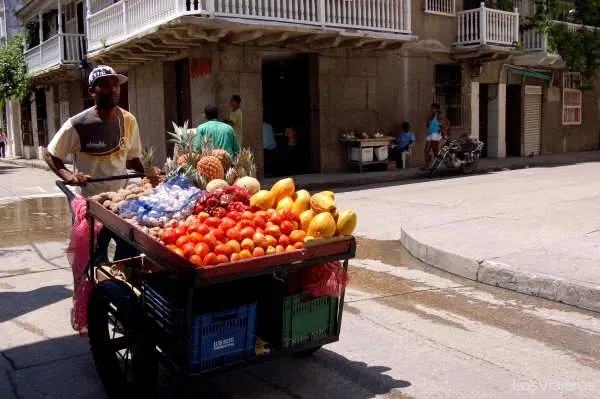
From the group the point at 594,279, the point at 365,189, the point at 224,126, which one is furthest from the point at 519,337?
the point at 365,189

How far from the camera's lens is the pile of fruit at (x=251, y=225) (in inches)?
120

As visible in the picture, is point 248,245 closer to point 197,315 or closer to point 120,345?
point 197,315

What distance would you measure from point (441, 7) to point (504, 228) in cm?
1253

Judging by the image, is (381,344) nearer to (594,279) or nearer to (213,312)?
(213,312)

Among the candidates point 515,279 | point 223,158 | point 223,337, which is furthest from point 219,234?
point 515,279

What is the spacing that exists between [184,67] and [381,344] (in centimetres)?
1261

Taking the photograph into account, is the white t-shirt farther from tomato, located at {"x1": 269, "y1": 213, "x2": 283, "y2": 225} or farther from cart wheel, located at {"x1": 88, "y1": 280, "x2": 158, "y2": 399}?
tomato, located at {"x1": 269, "y1": 213, "x2": 283, "y2": 225}

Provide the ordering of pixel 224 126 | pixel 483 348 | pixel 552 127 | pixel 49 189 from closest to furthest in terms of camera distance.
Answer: pixel 483 348 < pixel 224 126 < pixel 49 189 < pixel 552 127

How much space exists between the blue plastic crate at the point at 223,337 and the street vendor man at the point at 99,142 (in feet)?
4.50

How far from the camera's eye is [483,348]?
4.11 metres

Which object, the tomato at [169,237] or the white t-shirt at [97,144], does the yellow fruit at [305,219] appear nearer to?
the tomato at [169,237]

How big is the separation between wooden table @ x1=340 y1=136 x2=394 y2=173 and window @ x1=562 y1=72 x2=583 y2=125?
33.2 feet

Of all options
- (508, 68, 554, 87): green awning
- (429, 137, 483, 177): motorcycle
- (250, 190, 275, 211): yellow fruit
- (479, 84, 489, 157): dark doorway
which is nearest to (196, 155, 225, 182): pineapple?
(250, 190, 275, 211): yellow fruit

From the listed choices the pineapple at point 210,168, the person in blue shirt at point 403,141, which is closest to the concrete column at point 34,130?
the person in blue shirt at point 403,141
